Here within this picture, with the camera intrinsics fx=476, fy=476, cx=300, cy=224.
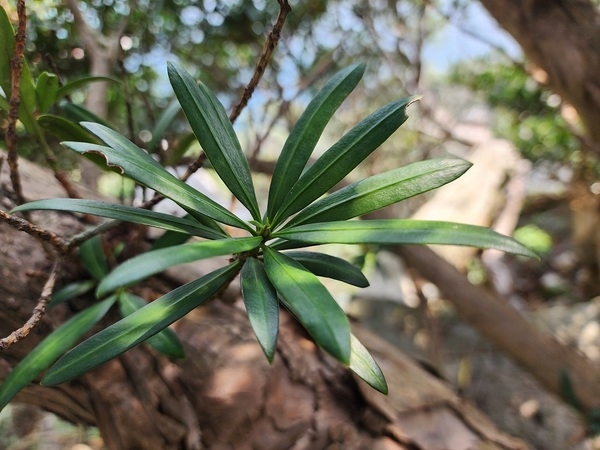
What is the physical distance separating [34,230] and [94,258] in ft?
0.88

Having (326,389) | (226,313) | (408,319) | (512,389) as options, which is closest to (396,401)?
(326,389)

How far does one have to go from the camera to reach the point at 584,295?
125 inches

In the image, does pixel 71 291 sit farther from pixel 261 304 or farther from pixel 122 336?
pixel 261 304

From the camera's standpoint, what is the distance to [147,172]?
508 millimetres

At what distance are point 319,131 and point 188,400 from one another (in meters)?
0.59

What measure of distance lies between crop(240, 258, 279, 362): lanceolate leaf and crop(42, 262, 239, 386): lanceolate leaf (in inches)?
2.8

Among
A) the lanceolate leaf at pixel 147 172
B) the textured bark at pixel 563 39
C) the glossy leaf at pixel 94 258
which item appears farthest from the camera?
the textured bark at pixel 563 39

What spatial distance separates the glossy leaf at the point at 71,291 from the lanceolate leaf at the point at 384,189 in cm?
46

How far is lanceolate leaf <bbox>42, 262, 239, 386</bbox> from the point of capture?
1.71 ft

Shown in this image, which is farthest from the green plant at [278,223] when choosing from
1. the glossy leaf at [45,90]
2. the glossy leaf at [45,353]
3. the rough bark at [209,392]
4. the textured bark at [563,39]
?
the textured bark at [563,39]

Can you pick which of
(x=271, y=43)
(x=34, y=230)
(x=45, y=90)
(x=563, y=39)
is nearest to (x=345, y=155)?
(x=271, y=43)

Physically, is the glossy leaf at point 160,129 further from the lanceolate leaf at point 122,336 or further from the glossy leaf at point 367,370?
the glossy leaf at point 367,370

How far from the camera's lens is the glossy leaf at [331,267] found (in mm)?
598

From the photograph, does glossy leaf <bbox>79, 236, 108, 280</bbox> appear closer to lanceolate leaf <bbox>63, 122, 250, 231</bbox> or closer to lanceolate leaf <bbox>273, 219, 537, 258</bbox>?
lanceolate leaf <bbox>63, 122, 250, 231</bbox>
